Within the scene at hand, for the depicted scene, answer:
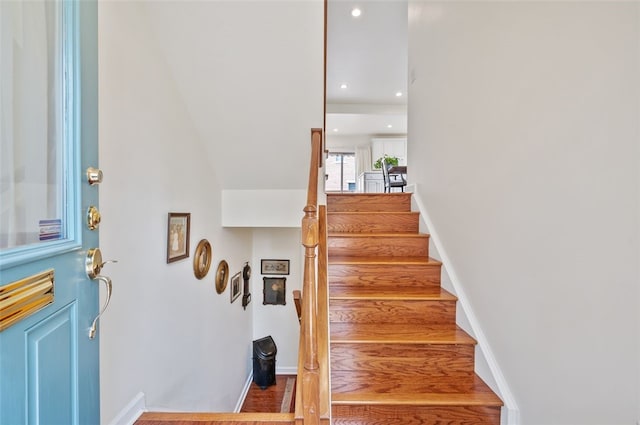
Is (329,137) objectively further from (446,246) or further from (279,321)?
(446,246)

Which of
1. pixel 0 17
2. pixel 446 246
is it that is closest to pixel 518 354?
pixel 446 246

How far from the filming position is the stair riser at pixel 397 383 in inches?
58.1

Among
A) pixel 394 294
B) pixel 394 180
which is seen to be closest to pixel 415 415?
pixel 394 294

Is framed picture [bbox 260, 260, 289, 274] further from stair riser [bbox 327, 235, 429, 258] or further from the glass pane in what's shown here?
the glass pane

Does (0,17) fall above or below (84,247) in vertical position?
above

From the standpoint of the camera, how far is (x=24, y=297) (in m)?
0.66

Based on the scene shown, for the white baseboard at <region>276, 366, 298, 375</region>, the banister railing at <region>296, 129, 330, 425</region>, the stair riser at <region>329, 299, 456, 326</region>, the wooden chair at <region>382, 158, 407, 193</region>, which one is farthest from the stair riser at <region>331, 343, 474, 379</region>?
the white baseboard at <region>276, 366, 298, 375</region>

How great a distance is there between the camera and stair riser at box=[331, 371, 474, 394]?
147 cm

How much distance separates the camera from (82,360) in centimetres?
85

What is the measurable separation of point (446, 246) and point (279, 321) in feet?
11.1

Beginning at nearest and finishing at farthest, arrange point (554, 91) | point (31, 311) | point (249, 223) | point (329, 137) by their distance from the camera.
Answer: point (31, 311) < point (554, 91) < point (249, 223) < point (329, 137)

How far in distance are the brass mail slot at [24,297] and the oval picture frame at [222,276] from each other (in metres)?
2.34

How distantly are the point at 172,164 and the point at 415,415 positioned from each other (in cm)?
201

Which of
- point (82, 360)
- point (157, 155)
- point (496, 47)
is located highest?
point (496, 47)
